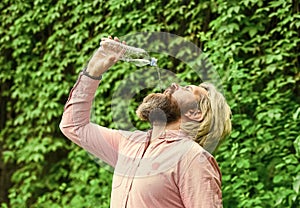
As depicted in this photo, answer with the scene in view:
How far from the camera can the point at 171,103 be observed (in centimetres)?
162

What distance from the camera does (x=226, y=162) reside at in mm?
3139

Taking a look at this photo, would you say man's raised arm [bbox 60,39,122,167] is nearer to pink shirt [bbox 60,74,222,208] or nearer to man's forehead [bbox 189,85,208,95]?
pink shirt [bbox 60,74,222,208]

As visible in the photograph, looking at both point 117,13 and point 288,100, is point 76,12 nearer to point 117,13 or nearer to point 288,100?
point 117,13

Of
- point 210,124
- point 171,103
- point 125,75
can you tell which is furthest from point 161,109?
point 125,75

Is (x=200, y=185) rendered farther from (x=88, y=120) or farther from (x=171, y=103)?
(x=88, y=120)

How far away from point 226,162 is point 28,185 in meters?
1.62

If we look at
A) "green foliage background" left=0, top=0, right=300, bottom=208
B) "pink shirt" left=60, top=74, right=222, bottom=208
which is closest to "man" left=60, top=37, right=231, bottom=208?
"pink shirt" left=60, top=74, right=222, bottom=208

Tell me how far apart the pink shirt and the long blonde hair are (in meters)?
0.03

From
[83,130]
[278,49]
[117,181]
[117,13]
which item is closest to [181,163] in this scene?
[117,181]

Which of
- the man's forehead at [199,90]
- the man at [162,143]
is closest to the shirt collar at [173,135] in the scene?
the man at [162,143]

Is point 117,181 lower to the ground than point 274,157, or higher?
higher

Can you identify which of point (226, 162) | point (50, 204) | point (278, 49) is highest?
point (278, 49)

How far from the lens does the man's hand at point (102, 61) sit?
171cm

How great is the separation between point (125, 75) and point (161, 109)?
2028mm
